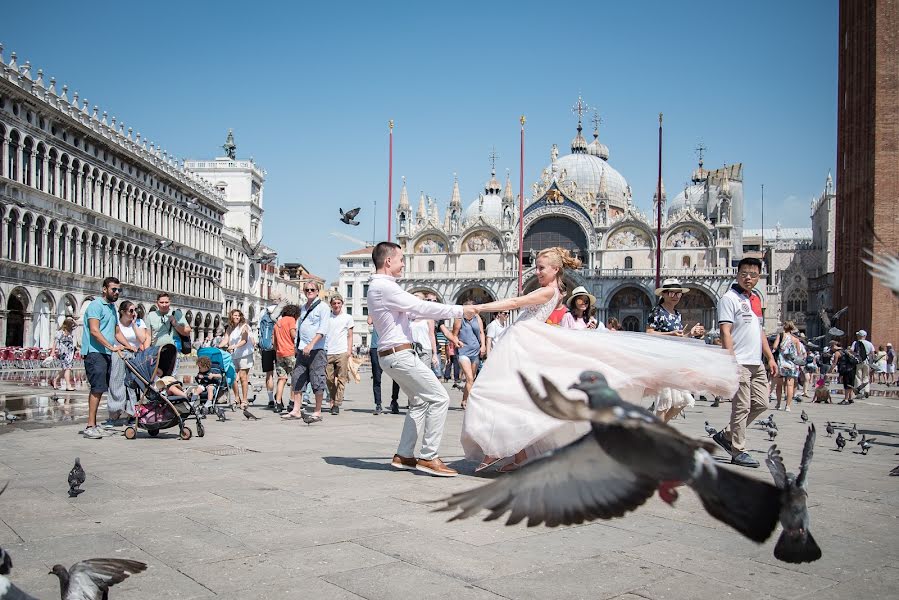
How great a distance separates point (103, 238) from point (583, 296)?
115ft

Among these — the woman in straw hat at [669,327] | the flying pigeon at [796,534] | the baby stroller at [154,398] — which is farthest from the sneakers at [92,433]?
the flying pigeon at [796,534]

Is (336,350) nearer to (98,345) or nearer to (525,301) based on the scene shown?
(98,345)

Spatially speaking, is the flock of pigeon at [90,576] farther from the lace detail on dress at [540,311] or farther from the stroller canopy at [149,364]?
the stroller canopy at [149,364]

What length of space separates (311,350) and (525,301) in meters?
5.06

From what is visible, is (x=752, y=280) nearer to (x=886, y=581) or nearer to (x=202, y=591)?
(x=886, y=581)

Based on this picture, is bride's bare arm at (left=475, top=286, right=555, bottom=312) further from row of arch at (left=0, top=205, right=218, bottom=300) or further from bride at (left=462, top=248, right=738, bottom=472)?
row of arch at (left=0, top=205, right=218, bottom=300)

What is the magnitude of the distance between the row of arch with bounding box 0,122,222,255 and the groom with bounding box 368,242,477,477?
28205 mm

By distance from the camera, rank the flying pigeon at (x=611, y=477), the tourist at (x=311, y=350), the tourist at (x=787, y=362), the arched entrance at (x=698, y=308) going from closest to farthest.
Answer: the flying pigeon at (x=611, y=477) → the tourist at (x=311, y=350) → the tourist at (x=787, y=362) → the arched entrance at (x=698, y=308)

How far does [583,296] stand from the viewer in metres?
8.55

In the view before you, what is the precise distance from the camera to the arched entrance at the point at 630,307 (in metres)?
60.8

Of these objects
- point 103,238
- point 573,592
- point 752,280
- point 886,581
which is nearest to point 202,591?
point 573,592

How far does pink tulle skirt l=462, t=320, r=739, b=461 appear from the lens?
155 inches

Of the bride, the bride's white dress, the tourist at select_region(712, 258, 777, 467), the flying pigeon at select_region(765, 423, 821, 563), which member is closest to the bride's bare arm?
the bride

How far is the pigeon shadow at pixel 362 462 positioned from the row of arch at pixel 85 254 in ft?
89.3
